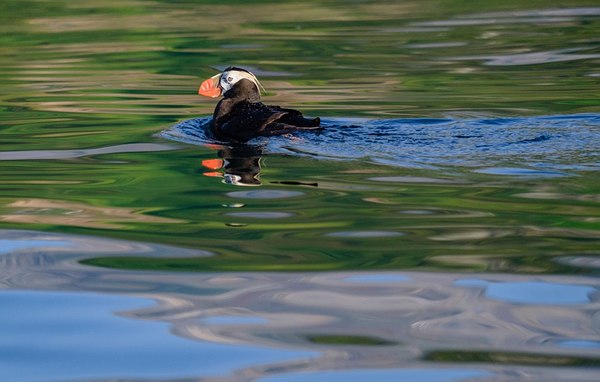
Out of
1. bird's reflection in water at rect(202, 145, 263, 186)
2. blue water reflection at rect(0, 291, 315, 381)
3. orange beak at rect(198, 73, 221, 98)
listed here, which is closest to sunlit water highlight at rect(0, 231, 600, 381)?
blue water reflection at rect(0, 291, 315, 381)

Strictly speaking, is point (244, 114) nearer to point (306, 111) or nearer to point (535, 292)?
point (306, 111)

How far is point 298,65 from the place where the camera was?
13.3m

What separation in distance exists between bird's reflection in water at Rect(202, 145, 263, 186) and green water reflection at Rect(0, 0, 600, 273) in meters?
0.09

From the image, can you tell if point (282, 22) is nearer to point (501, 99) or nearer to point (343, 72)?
point (343, 72)

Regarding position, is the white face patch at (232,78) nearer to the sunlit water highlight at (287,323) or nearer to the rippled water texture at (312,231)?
the rippled water texture at (312,231)

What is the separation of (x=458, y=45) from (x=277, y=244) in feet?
31.8

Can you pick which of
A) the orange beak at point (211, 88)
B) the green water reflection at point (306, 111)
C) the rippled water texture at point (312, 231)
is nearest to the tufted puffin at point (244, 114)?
the orange beak at point (211, 88)

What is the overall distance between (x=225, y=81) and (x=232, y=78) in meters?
0.11

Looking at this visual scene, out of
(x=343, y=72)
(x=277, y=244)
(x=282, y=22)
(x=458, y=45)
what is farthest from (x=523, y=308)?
(x=282, y=22)

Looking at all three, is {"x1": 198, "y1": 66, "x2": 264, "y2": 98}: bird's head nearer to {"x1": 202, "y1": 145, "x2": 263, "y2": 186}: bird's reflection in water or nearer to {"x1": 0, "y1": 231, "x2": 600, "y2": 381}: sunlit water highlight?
{"x1": 202, "y1": 145, "x2": 263, "y2": 186}: bird's reflection in water

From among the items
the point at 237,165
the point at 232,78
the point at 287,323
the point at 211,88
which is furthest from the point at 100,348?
the point at 211,88

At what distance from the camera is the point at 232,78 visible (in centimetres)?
925

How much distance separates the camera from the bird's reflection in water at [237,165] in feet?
22.5

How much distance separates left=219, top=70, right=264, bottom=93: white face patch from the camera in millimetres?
9203
